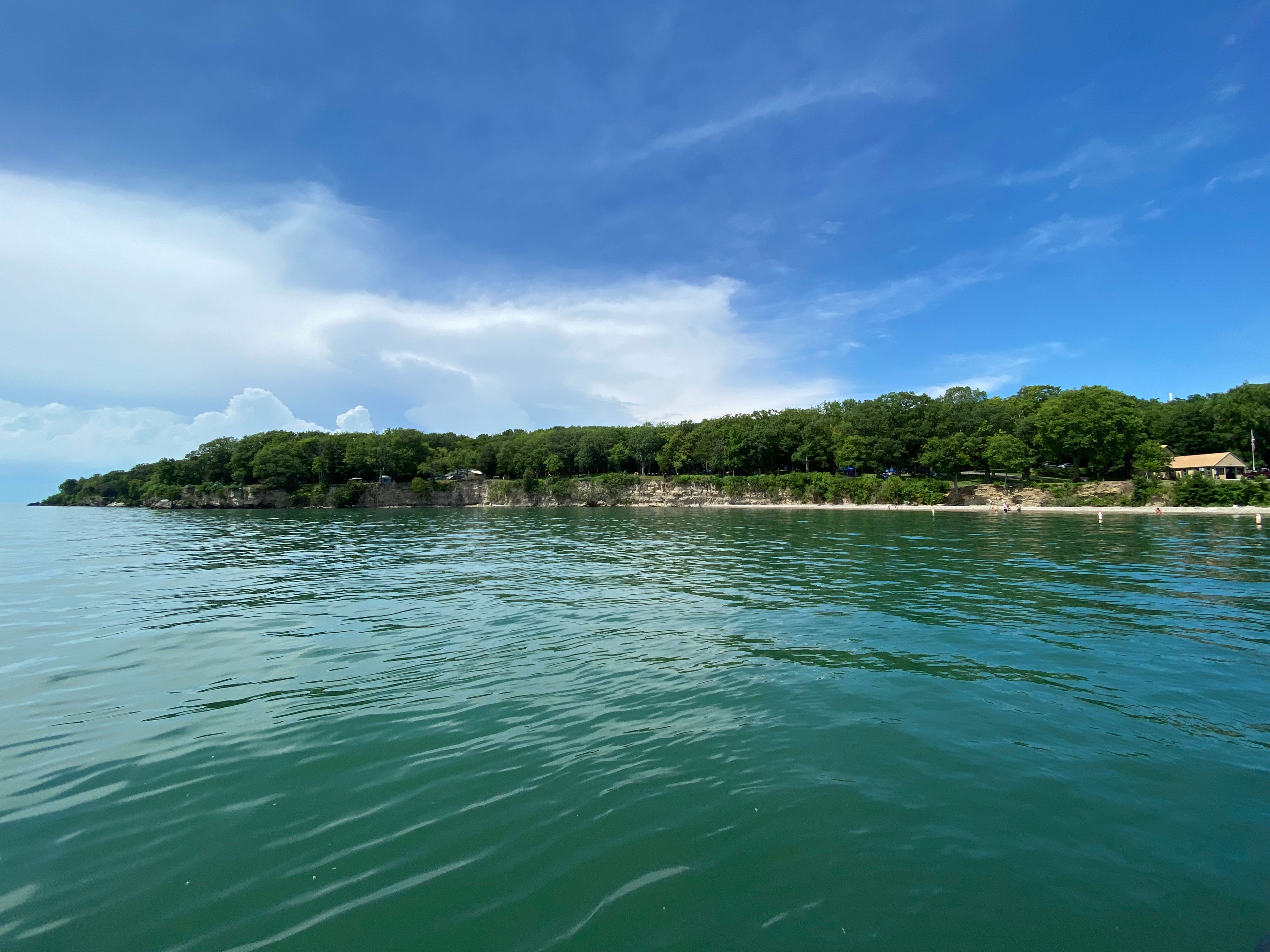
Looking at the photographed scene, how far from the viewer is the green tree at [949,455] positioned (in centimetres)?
9569

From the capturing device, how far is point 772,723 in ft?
29.4

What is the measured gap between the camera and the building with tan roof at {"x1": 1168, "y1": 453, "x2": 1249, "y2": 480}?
86375 millimetres

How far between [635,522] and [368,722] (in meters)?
60.0

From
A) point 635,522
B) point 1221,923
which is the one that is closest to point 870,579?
point 1221,923

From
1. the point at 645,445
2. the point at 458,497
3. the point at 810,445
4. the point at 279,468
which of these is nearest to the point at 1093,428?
the point at 810,445

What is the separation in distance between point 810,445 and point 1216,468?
59167 millimetres

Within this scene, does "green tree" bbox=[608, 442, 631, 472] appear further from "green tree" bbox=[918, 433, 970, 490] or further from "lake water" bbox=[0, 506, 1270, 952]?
"lake water" bbox=[0, 506, 1270, 952]

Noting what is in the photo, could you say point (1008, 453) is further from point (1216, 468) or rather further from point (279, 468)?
point (279, 468)

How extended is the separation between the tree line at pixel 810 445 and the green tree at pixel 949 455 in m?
0.24

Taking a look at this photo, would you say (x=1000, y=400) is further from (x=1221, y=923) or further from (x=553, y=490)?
(x=1221, y=923)

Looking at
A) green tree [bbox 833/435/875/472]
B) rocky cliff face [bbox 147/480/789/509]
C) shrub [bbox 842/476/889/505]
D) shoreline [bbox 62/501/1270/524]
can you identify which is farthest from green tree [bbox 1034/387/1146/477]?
rocky cliff face [bbox 147/480/789/509]

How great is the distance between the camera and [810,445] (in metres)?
116

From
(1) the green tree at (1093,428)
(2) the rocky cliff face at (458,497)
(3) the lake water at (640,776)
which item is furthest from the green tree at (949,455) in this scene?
(3) the lake water at (640,776)

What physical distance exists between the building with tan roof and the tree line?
4.55 m
